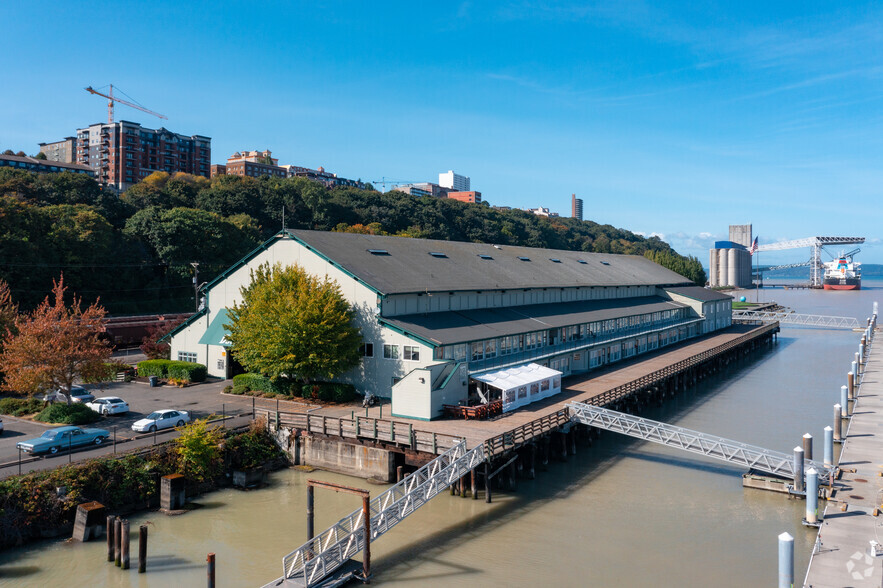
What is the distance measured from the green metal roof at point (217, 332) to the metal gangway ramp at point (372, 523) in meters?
22.0

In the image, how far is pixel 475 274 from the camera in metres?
49.7

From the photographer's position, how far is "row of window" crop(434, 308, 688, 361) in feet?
125

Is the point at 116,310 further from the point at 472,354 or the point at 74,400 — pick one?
the point at 472,354

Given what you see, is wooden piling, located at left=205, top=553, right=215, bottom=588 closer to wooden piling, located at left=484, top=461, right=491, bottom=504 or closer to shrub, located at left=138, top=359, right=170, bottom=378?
wooden piling, located at left=484, top=461, right=491, bottom=504


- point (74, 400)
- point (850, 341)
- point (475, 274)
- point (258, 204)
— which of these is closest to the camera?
point (74, 400)

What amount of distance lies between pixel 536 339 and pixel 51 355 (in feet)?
94.5

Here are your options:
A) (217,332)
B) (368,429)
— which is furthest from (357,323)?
(217,332)

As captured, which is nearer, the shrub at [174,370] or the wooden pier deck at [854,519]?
the wooden pier deck at [854,519]

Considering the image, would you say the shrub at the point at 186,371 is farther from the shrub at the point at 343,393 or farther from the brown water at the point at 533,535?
the brown water at the point at 533,535

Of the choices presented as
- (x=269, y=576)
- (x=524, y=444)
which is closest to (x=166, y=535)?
(x=269, y=576)

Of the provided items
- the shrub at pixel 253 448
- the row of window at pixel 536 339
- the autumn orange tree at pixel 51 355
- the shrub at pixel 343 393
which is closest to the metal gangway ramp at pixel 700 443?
the row of window at pixel 536 339

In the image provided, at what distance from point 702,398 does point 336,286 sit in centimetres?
3000

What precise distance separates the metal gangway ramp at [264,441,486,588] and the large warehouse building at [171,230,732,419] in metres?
6.03

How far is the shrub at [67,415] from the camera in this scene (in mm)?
32688
